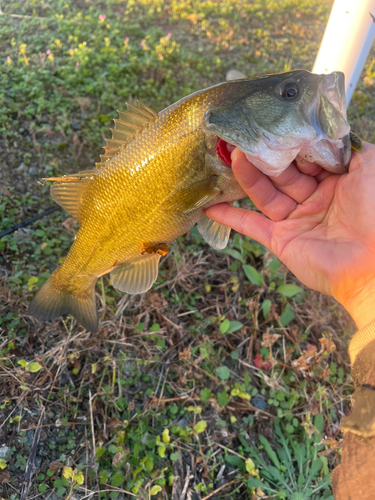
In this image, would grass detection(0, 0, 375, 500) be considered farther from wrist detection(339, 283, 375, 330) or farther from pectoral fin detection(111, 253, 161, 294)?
wrist detection(339, 283, 375, 330)

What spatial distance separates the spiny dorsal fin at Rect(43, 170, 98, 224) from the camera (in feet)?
7.29

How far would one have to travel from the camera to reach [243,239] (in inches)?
134

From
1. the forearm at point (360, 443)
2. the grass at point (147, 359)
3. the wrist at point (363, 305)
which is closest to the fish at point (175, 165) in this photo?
the grass at point (147, 359)

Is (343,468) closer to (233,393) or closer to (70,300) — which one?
(233,393)

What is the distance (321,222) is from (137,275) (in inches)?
47.2

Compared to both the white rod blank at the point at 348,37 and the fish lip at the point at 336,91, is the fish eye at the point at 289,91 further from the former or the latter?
the white rod blank at the point at 348,37

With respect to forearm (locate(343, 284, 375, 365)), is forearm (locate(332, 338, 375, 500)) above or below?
below

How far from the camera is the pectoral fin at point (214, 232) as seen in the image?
2387 mm

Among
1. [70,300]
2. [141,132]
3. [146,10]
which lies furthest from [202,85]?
[70,300]

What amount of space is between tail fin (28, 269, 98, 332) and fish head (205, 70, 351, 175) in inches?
52.0

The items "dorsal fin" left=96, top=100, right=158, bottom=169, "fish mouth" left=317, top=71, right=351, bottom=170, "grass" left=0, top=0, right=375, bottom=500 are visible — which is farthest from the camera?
"grass" left=0, top=0, right=375, bottom=500

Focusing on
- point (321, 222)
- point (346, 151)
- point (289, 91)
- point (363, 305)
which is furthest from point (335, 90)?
point (363, 305)

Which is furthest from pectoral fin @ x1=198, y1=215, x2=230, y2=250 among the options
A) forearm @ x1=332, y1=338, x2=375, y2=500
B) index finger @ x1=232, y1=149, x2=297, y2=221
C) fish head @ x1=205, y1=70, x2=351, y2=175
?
forearm @ x1=332, y1=338, x2=375, y2=500

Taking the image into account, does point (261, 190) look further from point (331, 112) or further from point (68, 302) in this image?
point (68, 302)
